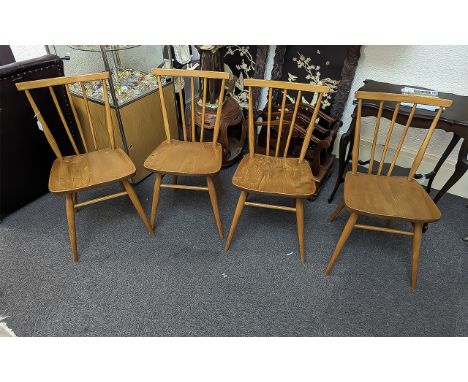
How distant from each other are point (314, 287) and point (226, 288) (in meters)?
0.44

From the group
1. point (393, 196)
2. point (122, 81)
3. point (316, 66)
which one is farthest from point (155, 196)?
point (316, 66)

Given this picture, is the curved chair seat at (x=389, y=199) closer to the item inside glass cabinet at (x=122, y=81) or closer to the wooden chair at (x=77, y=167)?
the wooden chair at (x=77, y=167)

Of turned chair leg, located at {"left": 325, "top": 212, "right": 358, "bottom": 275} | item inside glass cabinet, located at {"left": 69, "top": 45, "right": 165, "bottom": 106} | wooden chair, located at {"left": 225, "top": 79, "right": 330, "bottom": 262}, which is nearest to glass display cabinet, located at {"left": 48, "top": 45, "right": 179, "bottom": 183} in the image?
item inside glass cabinet, located at {"left": 69, "top": 45, "right": 165, "bottom": 106}

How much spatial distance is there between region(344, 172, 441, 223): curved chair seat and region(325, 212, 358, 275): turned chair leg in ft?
0.24

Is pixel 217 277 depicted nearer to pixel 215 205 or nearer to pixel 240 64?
pixel 215 205

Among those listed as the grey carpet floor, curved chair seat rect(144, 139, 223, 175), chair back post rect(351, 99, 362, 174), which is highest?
chair back post rect(351, 99, 362, 174)

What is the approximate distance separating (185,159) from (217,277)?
642 mm

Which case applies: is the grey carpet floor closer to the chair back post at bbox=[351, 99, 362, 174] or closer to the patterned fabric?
the chair back post at bbox=[351, 99, 362, 174]

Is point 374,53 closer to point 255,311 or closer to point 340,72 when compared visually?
point 340,72

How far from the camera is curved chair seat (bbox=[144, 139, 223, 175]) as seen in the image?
1577mm

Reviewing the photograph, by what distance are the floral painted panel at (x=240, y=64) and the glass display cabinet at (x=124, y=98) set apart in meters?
0.50

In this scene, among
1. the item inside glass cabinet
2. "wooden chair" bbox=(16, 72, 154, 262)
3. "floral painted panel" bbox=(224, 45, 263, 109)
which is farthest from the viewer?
"floral painted panel" bbox=(224, 45, 263, 109)

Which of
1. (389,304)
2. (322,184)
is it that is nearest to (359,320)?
(389,304)

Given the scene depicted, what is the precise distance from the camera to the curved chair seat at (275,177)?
1469 millimetres
